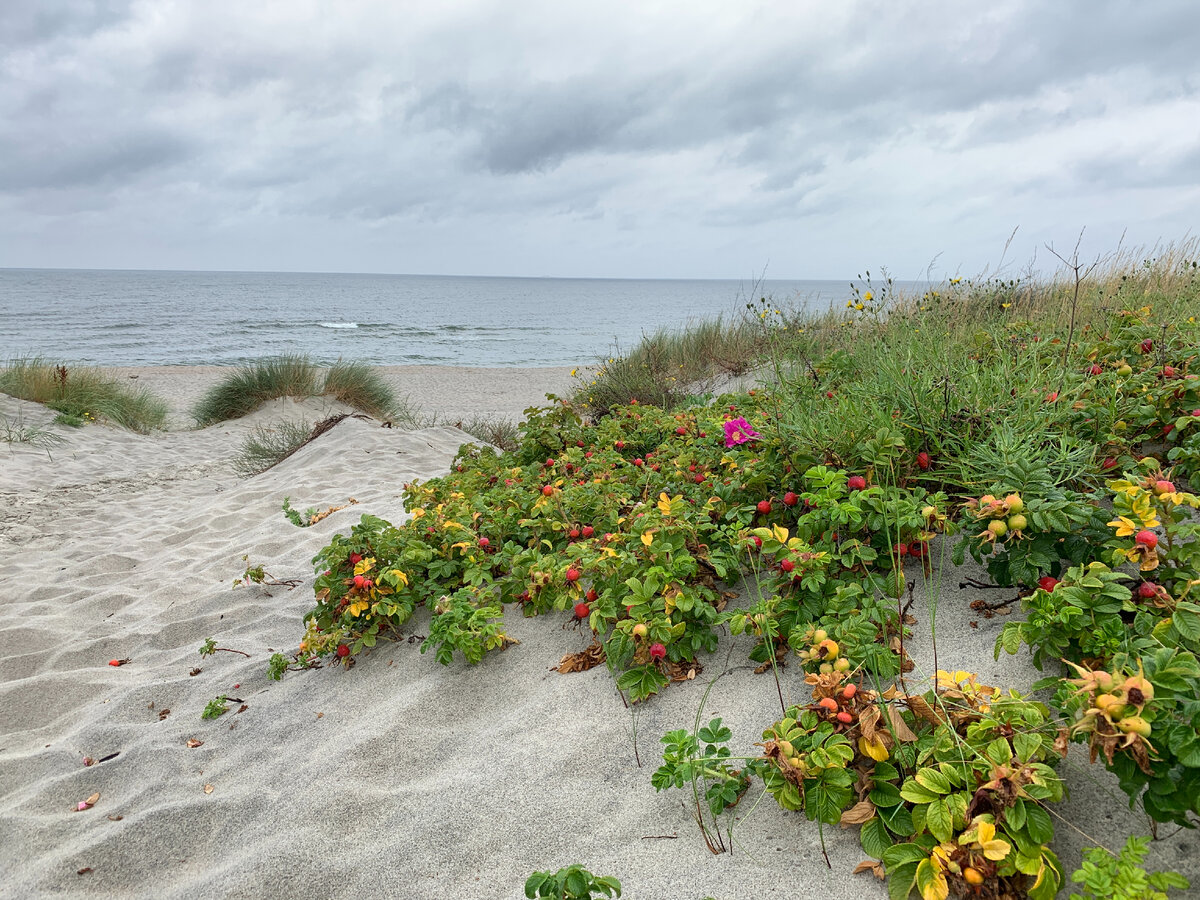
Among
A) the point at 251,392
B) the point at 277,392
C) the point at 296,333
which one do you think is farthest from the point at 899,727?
the point at 296,333

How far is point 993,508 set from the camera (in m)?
1.94

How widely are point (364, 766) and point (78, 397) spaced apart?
9881mm

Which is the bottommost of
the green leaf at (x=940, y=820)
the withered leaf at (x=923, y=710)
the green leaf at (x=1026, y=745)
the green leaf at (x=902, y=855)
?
the green leaf at (x=902, y=855)

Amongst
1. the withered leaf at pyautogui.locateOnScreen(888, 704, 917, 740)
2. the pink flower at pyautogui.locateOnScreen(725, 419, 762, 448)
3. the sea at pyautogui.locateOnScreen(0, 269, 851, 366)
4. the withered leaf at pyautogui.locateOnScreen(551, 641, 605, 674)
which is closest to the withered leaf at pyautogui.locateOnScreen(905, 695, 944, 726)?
the withered leaf at pyautogui.locateOnScreen(888, 704, 917, 740)

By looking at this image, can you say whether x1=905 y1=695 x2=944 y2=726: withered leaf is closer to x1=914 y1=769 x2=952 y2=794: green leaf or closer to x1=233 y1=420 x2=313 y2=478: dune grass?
x1=914 y1=769 x2=952 y2=794: green leaf

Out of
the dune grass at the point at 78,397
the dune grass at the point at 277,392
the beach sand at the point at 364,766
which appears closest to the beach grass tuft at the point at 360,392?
the dune grass at the point at 277,392

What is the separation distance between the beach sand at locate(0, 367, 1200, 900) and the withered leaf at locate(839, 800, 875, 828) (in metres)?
0.07

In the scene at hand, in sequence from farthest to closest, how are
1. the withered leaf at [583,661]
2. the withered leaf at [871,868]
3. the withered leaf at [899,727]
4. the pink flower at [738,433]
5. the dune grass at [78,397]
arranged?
the dune grass at [78,397] < the pink flower at [738,433] < the withered leaf at [583,661] < the withered leaf at [899,727] < the withered leaf at [871,868]

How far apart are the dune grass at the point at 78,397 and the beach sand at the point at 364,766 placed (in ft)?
21.1

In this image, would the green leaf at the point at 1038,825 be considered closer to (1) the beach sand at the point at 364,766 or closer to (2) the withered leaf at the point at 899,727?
(1) the beach sand at the point at 364,766

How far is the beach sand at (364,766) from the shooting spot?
1.69 meters

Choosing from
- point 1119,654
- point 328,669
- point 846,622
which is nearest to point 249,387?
point 328,669

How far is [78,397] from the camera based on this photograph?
9492 millimetres

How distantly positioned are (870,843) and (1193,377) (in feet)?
6.80
